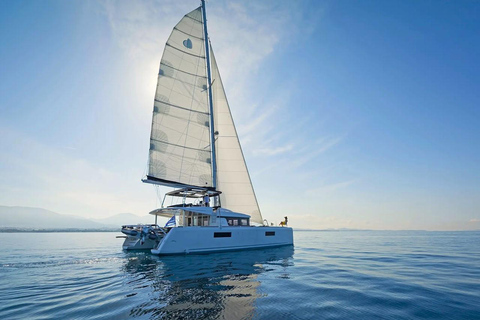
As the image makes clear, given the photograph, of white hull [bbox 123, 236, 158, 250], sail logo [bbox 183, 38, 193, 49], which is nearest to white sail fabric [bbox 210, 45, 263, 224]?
sail logo [bbox 183, 38, 193, 49]

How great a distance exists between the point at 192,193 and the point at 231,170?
4.10 m

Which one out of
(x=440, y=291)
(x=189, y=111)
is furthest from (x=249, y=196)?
(x=440, y=291)

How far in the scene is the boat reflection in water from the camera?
16.7 ft

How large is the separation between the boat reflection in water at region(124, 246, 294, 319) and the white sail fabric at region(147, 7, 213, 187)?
7800mm

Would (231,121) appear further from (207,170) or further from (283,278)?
(283,278)

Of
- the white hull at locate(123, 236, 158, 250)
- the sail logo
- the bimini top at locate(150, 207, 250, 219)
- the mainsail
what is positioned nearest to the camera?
the bimini top at locate(150, 207, 250, 219)

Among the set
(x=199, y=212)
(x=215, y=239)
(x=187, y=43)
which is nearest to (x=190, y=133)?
(x=199, y=212)

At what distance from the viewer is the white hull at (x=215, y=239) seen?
14461mm

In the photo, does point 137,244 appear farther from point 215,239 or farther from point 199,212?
point 215,239

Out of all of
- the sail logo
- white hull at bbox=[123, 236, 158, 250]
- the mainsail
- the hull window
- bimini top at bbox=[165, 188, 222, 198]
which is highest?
the sail logo

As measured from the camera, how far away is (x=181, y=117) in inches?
732

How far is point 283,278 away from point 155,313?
5309 mm

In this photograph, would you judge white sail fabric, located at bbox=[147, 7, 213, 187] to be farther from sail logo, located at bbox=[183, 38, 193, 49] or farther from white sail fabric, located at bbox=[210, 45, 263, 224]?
white sail fabric, located at bbox=[210, 45, 263, 224]

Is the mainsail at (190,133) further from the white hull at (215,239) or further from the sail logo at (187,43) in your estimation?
the white hull at (215,239)
